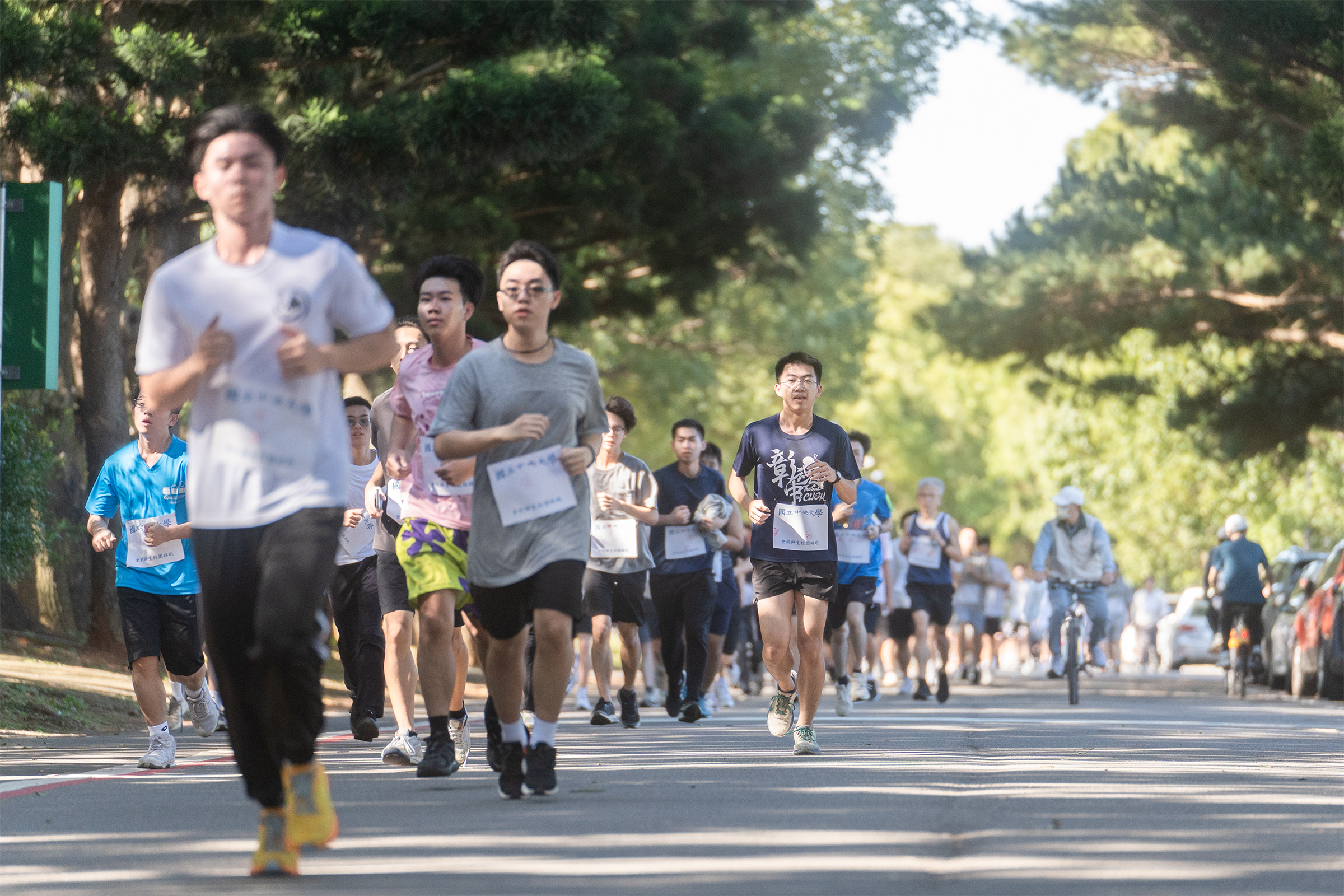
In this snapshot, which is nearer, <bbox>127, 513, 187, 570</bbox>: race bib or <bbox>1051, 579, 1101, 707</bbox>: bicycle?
<bbox>127, 513, 187, 570</bbox>: race bib

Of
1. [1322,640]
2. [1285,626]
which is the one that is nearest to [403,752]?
[1322,640]

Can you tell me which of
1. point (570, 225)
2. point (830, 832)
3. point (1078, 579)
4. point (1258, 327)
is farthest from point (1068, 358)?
point (830, 832)

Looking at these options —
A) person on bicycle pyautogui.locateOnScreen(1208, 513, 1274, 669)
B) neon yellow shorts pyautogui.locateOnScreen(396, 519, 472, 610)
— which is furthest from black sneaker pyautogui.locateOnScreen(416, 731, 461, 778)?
person on bicycle pyautogui.locateOnScreen(1208, 513, 1274, 669)

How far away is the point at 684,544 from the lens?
1441cm

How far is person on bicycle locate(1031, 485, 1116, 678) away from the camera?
727 inches

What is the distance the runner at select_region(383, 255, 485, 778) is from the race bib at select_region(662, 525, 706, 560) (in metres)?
5.44

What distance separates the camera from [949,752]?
1036 cm

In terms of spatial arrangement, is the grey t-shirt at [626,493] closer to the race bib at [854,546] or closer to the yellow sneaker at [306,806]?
the race bib at [854,546]

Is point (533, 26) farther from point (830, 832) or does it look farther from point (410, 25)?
point (830, 832)

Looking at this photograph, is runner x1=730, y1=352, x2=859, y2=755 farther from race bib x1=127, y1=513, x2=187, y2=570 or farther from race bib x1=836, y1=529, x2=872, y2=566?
race bib x1=836, y1=529, x2=872, y2=566

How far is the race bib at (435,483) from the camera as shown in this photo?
28.2ft

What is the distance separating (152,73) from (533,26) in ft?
10.6

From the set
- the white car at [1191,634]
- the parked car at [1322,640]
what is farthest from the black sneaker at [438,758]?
the white car at [1191,634]

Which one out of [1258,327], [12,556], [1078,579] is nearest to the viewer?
[12,556]
